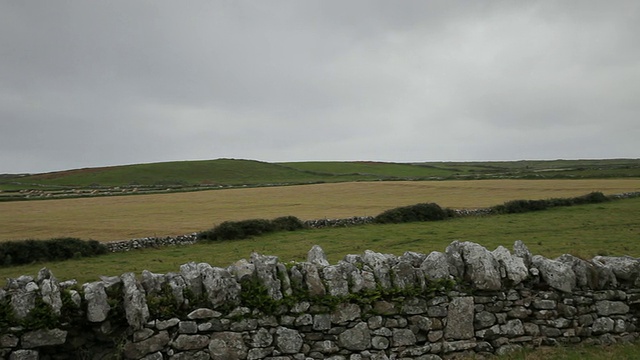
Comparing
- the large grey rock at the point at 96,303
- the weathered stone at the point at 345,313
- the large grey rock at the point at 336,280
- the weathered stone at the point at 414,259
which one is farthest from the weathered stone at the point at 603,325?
the large grey rock at the point at 96,303

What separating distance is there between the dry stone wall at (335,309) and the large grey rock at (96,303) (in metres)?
0.01

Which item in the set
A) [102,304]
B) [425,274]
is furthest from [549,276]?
[102,304]

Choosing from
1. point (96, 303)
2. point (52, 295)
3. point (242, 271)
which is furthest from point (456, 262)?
point (52, 295)

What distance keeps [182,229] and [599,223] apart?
23.9m

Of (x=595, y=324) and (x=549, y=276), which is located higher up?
(x=549, y=276)

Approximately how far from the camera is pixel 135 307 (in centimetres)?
609

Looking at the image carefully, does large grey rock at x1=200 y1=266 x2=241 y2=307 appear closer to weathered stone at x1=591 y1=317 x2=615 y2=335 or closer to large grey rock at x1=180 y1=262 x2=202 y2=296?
large grey rock at x1=180 y1=262 x2=202 y2=296

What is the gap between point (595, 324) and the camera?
7.50m

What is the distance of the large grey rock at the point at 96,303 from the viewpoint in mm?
5980

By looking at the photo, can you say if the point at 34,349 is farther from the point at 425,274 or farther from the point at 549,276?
the point at 549,276

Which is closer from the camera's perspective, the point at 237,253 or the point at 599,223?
the point at 237,253

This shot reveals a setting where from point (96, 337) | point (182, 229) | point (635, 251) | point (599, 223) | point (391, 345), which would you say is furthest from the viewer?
point (182, 229)

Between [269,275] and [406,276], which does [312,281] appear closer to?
[269,275]

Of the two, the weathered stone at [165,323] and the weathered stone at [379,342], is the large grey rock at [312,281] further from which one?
the weathered stone at [165,323]
